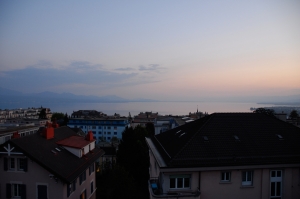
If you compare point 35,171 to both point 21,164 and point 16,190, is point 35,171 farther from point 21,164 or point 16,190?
point 16,190

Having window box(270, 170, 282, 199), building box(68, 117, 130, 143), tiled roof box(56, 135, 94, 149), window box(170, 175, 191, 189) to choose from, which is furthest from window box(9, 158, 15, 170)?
building box(68, 117, 130, 143)

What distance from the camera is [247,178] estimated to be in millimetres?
12531

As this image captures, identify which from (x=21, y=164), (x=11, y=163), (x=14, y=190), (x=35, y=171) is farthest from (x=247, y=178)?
(x=11, y=163)

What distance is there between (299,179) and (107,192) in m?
19.9

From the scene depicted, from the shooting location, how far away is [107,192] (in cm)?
2623

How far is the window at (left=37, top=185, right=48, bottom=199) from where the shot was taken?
14797 mm

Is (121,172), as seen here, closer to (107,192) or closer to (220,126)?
(107,192)

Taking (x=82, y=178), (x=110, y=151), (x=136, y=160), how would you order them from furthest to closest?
(x=110, y=151), (x=136, y=160), (x=82, y=178)

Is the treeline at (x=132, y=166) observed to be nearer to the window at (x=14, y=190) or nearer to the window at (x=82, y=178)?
the window at (x=82, y=178)

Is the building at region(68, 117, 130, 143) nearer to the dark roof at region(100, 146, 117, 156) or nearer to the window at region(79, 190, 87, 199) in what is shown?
the dark roof at region(100, 146, 117, 156)

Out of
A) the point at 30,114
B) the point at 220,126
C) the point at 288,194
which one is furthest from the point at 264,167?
the point at 30,114

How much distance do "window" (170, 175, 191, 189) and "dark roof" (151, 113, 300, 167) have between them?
810 millimetres

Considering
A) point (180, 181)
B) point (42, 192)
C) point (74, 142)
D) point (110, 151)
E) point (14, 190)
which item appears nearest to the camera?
point (180, 181)

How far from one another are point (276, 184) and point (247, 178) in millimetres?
1754
